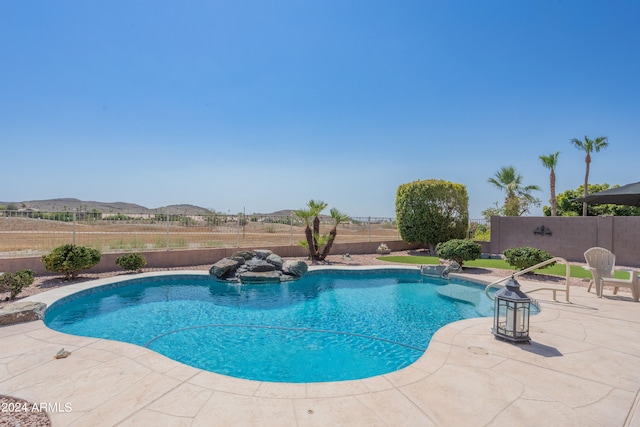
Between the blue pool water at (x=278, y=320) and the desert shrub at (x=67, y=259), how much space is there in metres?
1.16

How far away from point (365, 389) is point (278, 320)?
12.6 ft

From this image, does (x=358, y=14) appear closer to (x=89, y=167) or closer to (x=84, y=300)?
(x=84, y=300)

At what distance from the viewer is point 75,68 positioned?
9.47 metres

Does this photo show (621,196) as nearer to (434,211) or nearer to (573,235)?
(573,235)

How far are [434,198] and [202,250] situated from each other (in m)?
11.3

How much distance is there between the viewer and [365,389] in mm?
3121

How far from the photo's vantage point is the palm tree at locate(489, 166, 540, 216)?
24.1 metres

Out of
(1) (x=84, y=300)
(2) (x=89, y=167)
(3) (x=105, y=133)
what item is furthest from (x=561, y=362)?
(2) (x=89, y=167)

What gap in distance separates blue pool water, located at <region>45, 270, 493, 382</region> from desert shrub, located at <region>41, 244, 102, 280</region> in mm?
1159

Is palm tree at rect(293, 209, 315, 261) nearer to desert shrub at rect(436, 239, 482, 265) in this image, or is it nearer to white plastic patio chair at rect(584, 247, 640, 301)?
desert shrub at rect(436, 239, 482, 265)

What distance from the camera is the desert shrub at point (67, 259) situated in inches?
334

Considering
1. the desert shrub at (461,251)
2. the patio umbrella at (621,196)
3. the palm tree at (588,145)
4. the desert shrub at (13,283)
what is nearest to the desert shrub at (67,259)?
the desert shrub at (13,283)

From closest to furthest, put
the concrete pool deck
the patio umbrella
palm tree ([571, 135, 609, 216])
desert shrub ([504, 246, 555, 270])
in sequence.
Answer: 1. the concrete pool deck
2. the patio umbrella
3. desert shrub ([504, 246, 555, 270])
4. palm tree ([571, 135, 609, 216])

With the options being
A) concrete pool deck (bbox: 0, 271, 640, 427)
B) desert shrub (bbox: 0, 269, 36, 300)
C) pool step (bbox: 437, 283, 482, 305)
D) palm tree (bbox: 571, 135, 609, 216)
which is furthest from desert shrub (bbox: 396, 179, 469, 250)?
palm tree (bbox: 571, 135, 609, 216)
